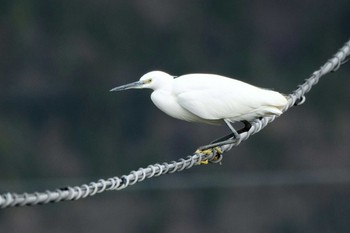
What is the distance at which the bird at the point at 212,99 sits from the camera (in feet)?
15.1

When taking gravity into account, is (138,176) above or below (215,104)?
below

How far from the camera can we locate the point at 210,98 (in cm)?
461

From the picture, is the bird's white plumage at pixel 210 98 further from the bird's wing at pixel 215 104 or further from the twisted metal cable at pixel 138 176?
the twisted metal cable at pixel 138 176

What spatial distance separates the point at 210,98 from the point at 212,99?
1cm

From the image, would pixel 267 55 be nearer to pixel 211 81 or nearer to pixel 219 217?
pixel 219 217

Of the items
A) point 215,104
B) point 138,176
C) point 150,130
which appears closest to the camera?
point 138,176

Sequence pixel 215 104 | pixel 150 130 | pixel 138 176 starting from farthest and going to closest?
pixel 150 130 < pixel 215 104 < pixel 138 176

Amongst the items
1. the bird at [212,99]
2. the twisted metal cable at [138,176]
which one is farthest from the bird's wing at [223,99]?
the twisted metal cable at [138,176]

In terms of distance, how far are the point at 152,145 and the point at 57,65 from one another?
117 cm

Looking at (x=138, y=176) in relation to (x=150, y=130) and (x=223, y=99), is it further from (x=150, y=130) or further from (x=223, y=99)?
(x=150, y=130)

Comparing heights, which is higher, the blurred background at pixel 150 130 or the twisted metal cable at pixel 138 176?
the blurred background at pixel 150 130

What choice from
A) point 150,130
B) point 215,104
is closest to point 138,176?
point 215,104

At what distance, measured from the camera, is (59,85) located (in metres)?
11.7

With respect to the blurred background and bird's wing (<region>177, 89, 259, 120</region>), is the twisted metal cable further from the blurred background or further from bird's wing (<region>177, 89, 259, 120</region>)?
the blurred background
